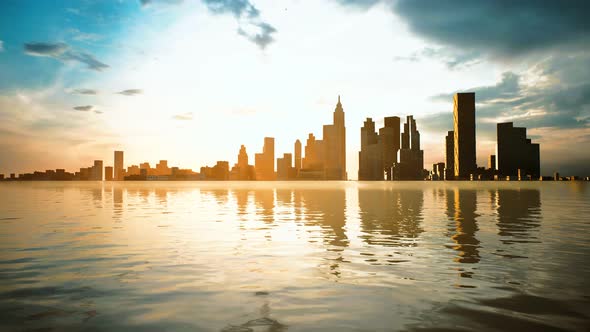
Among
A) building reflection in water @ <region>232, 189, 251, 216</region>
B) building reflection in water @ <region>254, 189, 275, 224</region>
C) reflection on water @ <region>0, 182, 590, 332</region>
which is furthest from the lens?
building reflection in water @ <region>232, 189, 251, 216</region>

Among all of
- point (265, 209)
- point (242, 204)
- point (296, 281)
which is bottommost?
point (242, 204)

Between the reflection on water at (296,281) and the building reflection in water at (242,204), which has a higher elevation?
the reflection on water at (296,281)

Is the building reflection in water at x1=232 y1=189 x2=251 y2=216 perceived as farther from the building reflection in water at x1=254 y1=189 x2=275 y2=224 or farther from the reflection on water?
the reflection on water

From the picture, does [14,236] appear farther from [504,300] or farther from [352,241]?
[504,300]

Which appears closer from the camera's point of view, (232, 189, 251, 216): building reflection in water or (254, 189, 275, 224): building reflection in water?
(254, 189, 275, 224): building reflection in water

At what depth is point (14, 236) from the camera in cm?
3066

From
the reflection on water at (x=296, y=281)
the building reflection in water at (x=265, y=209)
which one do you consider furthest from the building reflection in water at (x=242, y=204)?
the reflection on water at (x=296, y=281)

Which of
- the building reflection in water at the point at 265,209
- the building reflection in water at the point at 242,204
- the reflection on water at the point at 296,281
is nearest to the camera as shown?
the reflection on water at the point at 296,281

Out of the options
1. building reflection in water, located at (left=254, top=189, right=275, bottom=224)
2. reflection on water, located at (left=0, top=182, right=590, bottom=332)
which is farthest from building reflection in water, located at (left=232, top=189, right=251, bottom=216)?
reflection on water, located at (left=0, top=182, right=590, bottom=332)

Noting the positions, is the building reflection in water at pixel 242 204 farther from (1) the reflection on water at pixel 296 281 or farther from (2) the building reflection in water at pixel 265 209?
(1) the reflection on water at pixel 296 281

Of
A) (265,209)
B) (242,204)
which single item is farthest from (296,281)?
(242,204)

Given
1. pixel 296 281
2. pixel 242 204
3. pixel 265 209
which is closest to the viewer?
pixel 296 281

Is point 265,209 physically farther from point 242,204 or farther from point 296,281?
point 296,281

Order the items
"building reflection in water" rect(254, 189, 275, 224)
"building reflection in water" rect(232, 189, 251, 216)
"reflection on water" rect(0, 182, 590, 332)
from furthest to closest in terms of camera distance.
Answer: "building reflection in water" rect(232, 189, 251, 216)
"building reflection in water" rect(254, 189, 275, 224)
"reflection on water" rect(0, 182, 590, 332)
